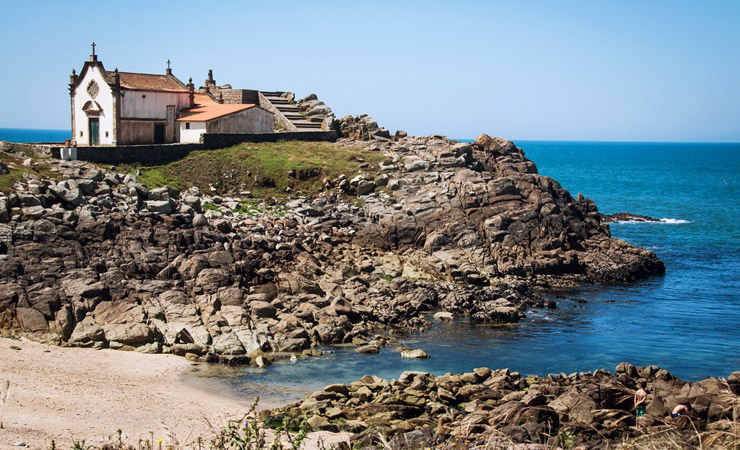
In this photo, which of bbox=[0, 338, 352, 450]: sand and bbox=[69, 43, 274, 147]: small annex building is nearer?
bbox=[0, 338, 352, 450]: sand

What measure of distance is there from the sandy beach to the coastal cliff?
5.57ft

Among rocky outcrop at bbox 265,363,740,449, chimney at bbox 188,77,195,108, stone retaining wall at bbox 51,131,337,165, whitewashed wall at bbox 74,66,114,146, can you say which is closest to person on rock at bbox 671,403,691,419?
rocky outcrop at bbox 265,363,740,449

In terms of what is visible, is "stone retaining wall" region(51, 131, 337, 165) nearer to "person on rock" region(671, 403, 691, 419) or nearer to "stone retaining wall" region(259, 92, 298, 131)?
"stone retaining wall" region(259, 92, 298, 131)

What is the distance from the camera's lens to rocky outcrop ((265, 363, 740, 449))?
881 inches

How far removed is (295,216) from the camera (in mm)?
51219

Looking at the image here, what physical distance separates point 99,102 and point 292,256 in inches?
987

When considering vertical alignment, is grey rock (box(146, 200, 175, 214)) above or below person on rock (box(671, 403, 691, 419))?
above

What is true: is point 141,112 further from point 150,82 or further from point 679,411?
point 679,411

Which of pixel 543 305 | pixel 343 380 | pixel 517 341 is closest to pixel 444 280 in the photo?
pixel 543 305

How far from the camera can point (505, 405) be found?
24.3m

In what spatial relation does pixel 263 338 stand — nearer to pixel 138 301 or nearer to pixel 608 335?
pixel 138 301

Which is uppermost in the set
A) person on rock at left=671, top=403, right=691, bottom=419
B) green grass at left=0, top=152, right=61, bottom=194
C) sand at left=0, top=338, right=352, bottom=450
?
green grass at left=0, top=152, right=61, bottom=194

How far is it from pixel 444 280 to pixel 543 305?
254 inches

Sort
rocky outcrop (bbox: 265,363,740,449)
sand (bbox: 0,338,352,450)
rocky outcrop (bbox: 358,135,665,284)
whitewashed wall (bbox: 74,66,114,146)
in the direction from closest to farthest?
1. rocky outcrop (bbox: 265,363,740,449)
2. sand (bbox: 0,338,352,450)
3. rocky outcrop (bbox: 358,135,665,284)
4. whitewashed wall (bbox: 74,66,114,146)
